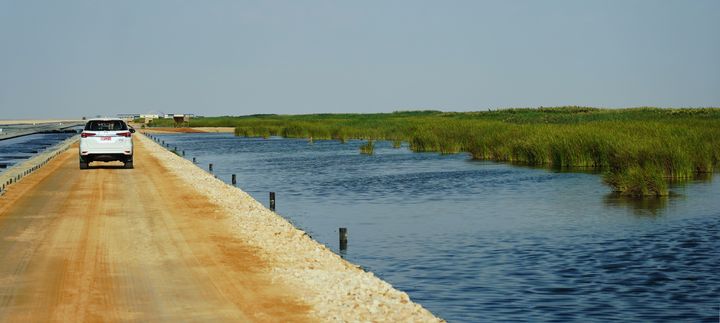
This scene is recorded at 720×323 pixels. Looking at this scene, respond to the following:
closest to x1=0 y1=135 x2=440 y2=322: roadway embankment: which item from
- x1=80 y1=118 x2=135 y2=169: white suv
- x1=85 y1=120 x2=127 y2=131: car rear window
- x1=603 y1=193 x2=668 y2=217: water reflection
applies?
x1=80 y1=118 x2=135 y2=169: white suv

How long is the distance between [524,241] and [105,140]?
23699mm

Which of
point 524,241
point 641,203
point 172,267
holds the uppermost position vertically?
point 172,267

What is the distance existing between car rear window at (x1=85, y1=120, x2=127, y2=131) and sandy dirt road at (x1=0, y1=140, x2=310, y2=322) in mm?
11072

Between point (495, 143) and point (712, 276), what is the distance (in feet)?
133

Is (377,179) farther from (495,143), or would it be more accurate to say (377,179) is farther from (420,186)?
(495,143)

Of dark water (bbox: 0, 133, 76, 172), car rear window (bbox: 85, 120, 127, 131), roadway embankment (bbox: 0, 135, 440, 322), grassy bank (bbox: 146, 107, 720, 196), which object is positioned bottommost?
dark water (bbox: 0, 133, 76, 172)

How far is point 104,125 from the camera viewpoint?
1596 inches

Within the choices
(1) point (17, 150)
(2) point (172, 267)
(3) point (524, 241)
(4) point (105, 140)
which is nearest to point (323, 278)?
(2) point (172, 267)

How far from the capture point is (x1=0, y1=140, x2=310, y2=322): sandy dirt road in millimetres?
12344

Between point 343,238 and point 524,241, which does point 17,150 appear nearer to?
point 343,238

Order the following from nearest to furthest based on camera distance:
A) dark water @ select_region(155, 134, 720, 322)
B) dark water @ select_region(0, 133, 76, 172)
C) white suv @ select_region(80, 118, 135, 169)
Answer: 1. dark water @ select_region(155, 134, 720, 322)
2. white suv @ select_region(80, 118, 135, 169)
3. dark water @ select_region(0, 133, 76, 172)

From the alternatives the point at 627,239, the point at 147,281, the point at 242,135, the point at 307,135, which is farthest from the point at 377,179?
the point at 242,135

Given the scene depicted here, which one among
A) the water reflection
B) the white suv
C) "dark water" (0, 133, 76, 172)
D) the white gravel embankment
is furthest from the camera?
"dark water" (0, 133, 76, 172)

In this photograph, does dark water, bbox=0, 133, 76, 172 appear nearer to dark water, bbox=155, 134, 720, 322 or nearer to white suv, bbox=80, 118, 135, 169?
white suv, bbox=80, 118, 135, 169
